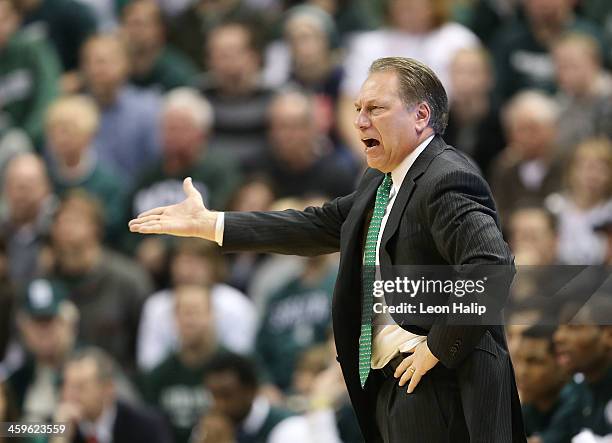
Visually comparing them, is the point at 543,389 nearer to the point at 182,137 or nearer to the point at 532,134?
the point at 532,134

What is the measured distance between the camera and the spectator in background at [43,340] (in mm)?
7160

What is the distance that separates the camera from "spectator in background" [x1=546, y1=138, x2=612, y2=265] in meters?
7.27

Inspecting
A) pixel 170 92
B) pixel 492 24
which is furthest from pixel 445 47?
pixel 170 92

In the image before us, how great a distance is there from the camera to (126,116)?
28.3 feet

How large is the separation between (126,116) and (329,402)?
3189 mm

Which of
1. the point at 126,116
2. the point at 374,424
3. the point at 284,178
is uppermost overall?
the point at 126,116

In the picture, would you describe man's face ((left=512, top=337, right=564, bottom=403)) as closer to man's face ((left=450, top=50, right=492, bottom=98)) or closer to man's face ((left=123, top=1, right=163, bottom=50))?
man's face ((left=450, top=50, right=492, bottom=98))

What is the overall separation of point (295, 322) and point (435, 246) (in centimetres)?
361

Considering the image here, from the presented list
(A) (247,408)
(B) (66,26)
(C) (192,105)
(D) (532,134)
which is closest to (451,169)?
(A) (247,408)

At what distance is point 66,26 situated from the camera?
9.33m

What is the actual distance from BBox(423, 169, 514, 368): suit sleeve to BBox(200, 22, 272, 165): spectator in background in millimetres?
4767

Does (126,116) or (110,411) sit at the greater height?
(126,116)

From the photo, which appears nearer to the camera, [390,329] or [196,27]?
[390,329]

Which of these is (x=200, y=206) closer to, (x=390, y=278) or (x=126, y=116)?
(x=390, y=278)
